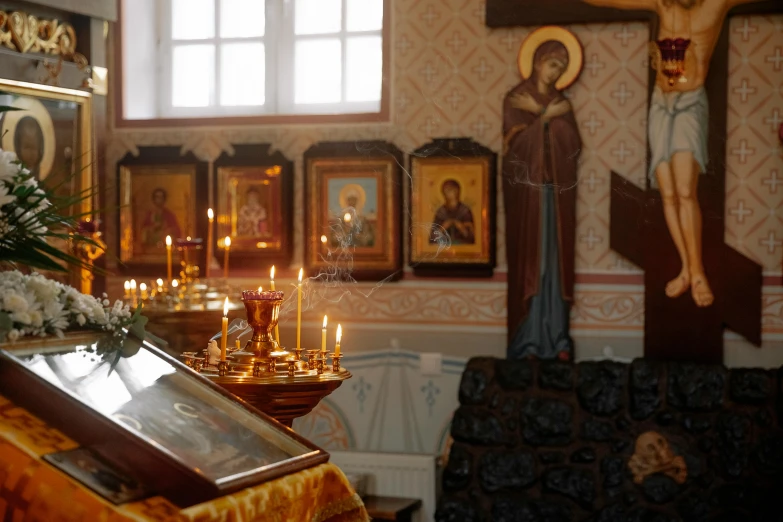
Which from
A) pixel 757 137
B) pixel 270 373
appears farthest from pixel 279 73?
pixel 270 373

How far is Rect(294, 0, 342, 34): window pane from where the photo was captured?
21.8 ft

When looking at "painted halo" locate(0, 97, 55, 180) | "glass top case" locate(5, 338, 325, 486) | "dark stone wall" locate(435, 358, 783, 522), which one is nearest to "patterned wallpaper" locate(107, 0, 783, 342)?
"dark stone wall" locate(435, 358, 783, 522)

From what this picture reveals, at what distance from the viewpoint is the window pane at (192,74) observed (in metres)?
6.94

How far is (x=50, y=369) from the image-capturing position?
252 cm

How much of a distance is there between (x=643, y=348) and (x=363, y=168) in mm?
1862

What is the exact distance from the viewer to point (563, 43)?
5922 millimetres

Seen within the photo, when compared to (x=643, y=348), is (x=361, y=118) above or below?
above

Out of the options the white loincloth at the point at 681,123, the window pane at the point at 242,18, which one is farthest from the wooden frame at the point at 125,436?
the window pane at the point at 242,18

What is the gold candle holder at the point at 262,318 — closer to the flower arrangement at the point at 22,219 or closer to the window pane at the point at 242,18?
the flower arrangement at the point at 22,219

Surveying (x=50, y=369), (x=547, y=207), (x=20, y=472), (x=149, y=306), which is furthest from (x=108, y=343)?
(x=547, y=207)

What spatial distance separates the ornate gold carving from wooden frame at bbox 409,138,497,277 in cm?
199

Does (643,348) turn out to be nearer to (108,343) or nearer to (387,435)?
(387,435)

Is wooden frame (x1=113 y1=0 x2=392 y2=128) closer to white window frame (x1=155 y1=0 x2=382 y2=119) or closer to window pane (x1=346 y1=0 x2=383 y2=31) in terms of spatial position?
white window frame (x1=155 y1=0 x2=382 y2=119)

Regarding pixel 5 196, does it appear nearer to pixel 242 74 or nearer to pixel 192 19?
pixel 242 74
